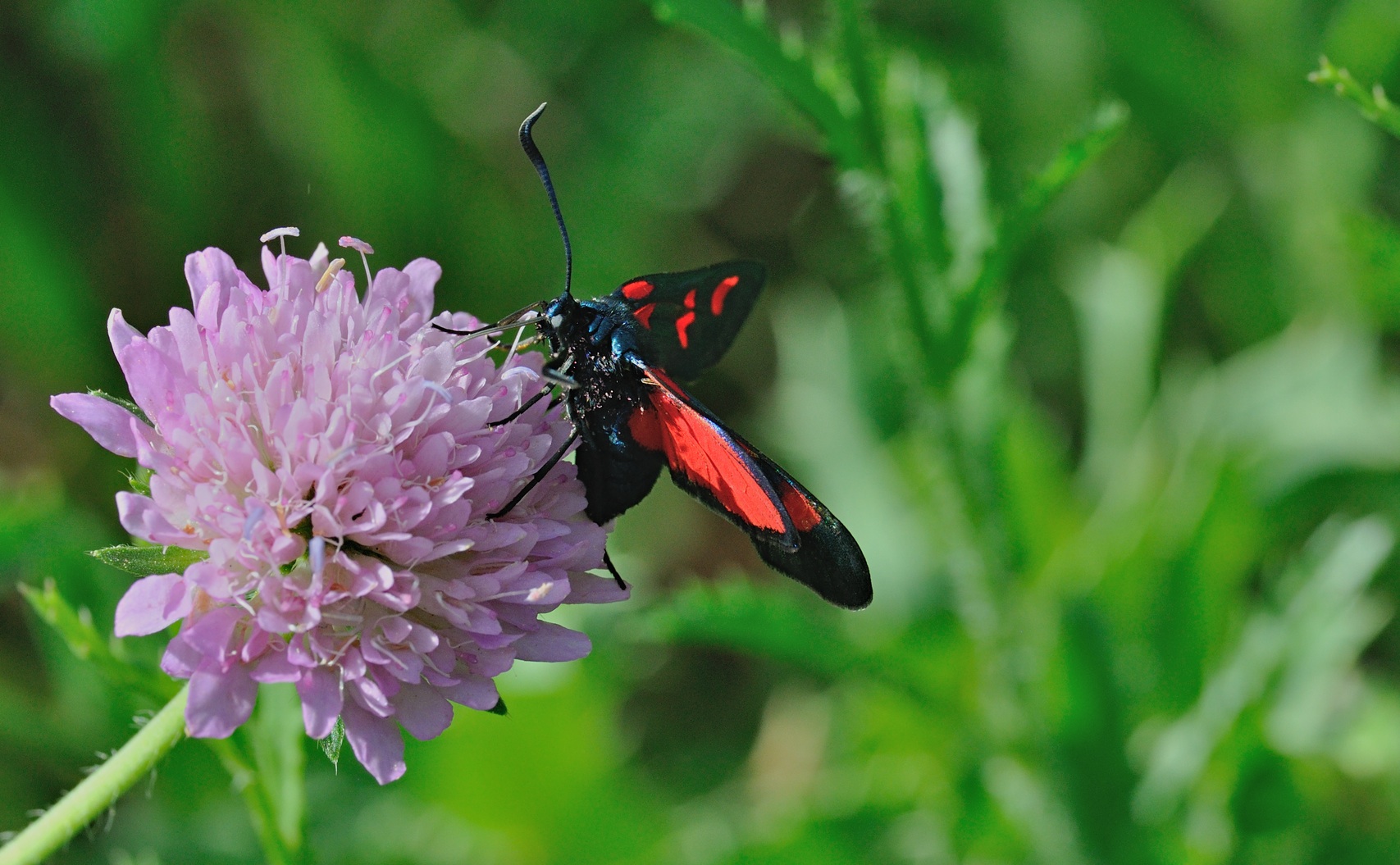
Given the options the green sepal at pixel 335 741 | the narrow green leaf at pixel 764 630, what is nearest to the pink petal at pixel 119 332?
the green sepal at pixel 335 741

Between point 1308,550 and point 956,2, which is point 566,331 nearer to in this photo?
point 1308,550

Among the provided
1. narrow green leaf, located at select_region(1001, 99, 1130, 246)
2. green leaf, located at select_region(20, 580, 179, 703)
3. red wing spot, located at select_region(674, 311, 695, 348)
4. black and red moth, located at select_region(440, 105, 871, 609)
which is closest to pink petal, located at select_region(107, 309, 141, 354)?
green leaf, located at select_region(20, 580, 179, 703)

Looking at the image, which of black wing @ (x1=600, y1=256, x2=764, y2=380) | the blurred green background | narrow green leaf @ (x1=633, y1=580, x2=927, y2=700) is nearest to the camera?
black wing @ (x1=600, y1=256, x2=764, y2=380)

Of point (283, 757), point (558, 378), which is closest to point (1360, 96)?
point (558, 378)

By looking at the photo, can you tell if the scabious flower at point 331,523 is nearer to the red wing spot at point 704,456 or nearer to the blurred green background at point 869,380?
the red wing spot at point 704,456

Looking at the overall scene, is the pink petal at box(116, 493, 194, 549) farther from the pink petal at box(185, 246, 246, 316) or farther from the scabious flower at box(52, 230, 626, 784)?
the pink petal at box(185, 246, 246, 316)

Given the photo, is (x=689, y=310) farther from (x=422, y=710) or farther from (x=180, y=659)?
(x=180, y=659)

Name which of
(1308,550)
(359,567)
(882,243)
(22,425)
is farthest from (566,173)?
(359,567)
